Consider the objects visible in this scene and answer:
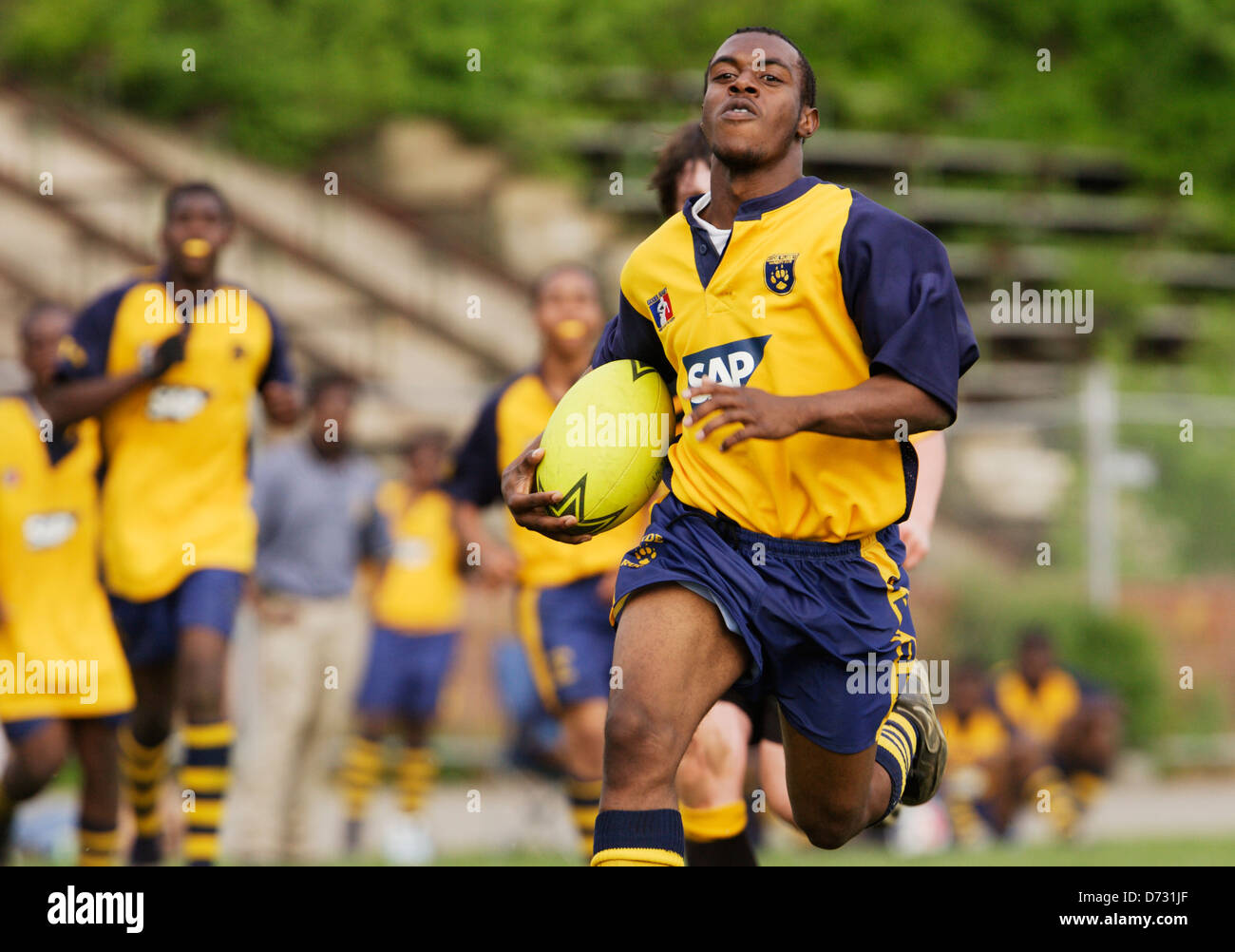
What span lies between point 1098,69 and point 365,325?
39.1 feet

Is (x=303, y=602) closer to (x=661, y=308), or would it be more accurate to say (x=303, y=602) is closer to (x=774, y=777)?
(x=774, y=777)

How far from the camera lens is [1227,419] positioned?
629 inches

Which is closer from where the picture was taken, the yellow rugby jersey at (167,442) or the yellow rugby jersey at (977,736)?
the yellow rugby jersey at (167,442)

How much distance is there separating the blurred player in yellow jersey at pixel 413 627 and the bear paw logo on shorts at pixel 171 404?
4373mm

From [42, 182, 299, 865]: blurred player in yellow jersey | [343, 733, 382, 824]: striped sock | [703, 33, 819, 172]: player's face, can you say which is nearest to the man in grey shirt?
[343, 733, 382, 824]: striped sock

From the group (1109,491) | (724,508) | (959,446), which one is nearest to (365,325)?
(959,446)

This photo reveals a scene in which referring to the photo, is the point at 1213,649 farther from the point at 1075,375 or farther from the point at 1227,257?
the point at 1227,257

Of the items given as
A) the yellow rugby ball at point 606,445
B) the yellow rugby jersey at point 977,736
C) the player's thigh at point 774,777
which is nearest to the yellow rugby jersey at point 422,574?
the yellow rugby jersey at point 977,736

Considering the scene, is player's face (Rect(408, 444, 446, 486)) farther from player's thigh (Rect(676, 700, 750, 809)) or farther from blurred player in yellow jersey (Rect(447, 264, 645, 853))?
player's thigh (Rect(676, 700, 750, 809))

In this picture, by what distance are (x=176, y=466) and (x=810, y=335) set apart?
12.6 feet

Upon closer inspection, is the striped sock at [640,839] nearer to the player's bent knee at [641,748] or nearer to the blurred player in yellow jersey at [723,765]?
the player's bent knee at [641,748]

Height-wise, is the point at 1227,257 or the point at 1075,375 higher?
the point at 1227,257

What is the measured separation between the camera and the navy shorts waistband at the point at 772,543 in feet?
15.8

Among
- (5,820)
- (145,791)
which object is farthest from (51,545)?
(5,820)
